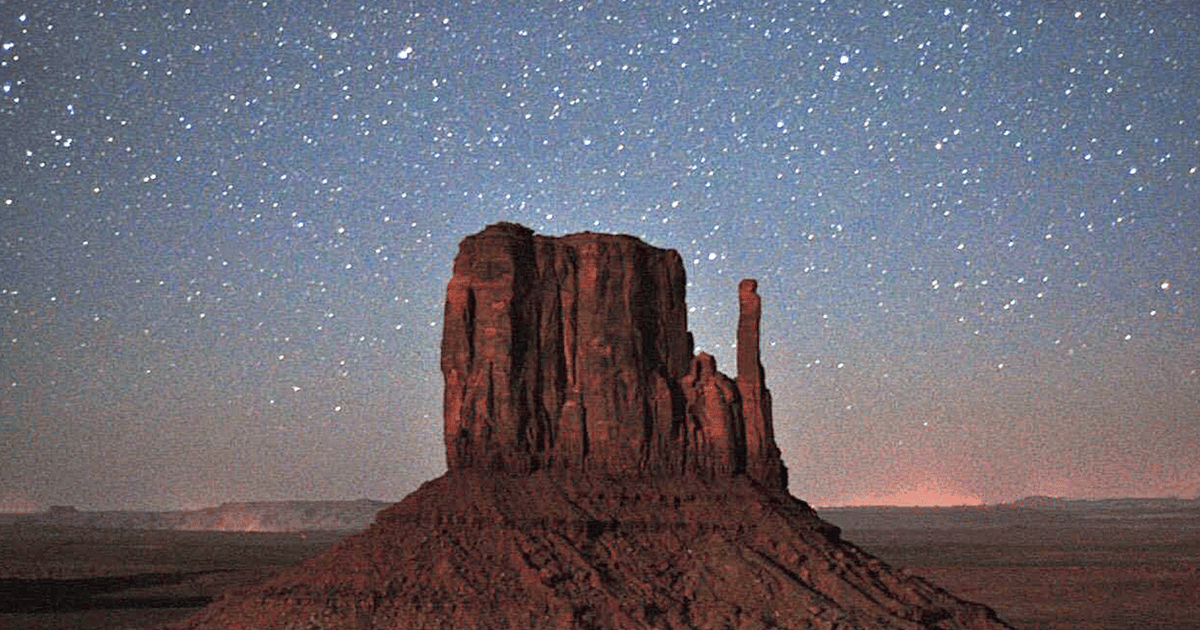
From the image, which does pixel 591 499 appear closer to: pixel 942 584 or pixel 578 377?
pixel 578 377

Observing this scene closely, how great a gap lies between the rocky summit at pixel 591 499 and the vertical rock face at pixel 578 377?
83 mm

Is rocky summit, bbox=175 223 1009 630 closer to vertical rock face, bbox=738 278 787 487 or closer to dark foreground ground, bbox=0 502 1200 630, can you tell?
vertical rock face, bbox=738 278 787 487

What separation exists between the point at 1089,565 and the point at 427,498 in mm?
121060

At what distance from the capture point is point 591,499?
61125mm

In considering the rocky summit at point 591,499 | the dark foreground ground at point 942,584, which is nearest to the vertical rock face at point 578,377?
the rocky summit at point 591,499

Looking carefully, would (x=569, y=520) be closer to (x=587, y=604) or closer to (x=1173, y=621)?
(x=587, y=604)

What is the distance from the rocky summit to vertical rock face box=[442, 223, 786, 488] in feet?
0.27

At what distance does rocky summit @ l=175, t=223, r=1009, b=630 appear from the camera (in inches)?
2162

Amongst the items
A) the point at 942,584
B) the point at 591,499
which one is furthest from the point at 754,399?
the point at 942,584

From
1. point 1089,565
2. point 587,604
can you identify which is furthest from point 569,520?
point 1089,565

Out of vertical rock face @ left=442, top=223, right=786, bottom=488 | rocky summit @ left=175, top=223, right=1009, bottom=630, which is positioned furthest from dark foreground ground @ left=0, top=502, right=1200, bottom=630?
vertical rock face @ left=442, top=223, right=786, bottom=488

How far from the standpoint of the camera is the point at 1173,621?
95188 mm

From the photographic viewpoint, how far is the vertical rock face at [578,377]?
63.7m

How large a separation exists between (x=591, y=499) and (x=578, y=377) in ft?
23.3
